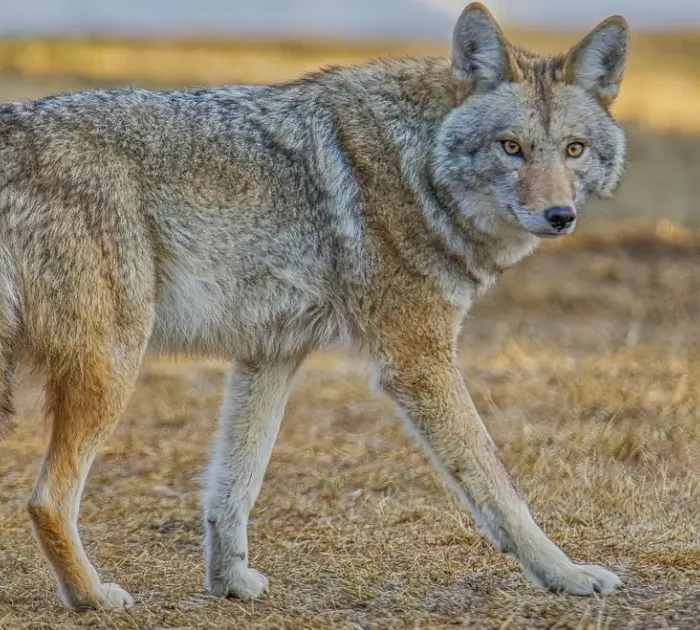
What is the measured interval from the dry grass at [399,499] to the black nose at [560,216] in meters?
1.34

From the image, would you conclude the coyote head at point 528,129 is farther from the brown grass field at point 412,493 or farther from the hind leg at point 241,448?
the brown grass field at point 412,493

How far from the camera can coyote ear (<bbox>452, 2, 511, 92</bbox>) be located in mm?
4977

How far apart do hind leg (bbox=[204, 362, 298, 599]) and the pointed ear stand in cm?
163

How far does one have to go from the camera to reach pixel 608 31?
200 inches

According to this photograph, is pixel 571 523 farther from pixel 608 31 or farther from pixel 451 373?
pixel 608 31

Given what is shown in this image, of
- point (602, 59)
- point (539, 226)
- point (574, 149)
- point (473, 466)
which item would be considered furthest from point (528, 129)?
point (473, 466)

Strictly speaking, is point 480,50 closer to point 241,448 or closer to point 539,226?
point 539,226

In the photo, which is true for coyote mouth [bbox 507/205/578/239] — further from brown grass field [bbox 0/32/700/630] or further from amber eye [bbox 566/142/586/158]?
brown grass field [bbox 0/32/700/630]

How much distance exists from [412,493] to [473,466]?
1.59 m

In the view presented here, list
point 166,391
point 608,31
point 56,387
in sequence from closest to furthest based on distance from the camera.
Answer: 1. point 56,387
2. point 608,31
3. point 166,391

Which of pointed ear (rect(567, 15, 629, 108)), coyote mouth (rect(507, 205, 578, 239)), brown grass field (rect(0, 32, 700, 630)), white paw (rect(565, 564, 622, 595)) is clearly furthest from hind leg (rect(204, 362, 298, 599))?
pointed ear (rect(567, 15, 629, 108))

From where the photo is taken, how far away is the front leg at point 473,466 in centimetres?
456

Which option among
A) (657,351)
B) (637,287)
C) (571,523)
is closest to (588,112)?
(571,523)

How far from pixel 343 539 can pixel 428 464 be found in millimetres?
1291
